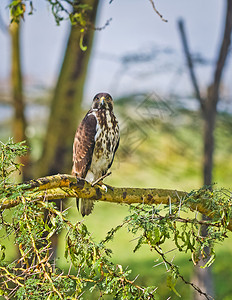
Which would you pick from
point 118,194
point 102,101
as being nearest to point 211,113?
point 102,101

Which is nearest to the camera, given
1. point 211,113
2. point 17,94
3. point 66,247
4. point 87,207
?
point 66,247

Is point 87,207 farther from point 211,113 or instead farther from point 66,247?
point 211,113

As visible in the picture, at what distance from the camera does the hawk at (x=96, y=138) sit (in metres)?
2.28

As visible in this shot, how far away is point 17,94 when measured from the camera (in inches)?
149

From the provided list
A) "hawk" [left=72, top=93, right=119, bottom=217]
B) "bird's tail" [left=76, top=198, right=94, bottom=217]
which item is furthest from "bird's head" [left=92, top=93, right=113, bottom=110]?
"bird's tail" [left=76, top=198, right=94, bottom=217]

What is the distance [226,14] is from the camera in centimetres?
289

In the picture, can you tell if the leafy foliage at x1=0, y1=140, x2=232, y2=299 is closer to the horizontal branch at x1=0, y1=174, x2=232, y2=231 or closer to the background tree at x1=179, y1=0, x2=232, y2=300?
the horizontal branch at x1=0, y1=174, x2=232, y2=231

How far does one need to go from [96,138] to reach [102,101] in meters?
0.21

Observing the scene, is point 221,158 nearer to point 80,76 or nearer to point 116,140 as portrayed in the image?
point 80,76

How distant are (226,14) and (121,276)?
2275mm

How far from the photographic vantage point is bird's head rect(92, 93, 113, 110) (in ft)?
7.70

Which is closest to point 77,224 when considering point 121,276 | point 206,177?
point 121,276

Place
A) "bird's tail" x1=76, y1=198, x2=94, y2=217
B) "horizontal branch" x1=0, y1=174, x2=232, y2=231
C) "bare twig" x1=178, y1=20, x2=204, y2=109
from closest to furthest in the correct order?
"horizontal branch" x1=0, y1=174, x2=232, y2=231 → "bird's tail" x1=76, y1=198, x2=94, y2=217 → "bare twig" x1=178, y1=20, x2=204, y2=109

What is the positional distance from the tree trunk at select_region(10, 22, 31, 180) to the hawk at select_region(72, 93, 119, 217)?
51.3 inches
